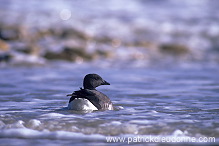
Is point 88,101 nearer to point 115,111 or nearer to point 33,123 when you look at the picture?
point 115,111

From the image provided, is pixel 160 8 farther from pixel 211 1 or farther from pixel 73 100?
pixel 73 100

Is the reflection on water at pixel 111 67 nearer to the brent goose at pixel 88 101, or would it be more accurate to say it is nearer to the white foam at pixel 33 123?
the white foam at pixel 33 123

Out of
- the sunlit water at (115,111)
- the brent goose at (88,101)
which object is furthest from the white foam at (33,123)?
the brent goose at (88,101)

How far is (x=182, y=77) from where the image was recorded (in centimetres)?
1383

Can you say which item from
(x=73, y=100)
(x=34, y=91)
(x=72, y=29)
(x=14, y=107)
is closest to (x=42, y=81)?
(x=34, y=91)

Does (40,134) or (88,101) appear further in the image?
(88,101)

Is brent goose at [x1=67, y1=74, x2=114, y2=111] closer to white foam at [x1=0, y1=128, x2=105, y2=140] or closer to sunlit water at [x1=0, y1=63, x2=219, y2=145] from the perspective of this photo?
sunlit water at [x1=0, y1=63, x2=219, y2=145]

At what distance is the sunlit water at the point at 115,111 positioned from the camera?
6418 mm

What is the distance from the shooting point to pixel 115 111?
8.05 metres

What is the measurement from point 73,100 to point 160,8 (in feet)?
83.3

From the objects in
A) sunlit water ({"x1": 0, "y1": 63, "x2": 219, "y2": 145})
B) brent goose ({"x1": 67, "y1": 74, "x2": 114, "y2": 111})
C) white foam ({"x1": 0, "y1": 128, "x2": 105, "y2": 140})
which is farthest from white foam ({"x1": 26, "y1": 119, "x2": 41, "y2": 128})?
brent goose ({"x1": 67, "y1": 74, "x2": 114, "y2": 111})

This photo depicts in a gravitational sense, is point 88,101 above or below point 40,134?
above

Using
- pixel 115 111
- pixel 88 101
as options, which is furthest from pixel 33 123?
pixel 115 111

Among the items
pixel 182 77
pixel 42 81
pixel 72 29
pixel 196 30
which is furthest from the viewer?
pixel 196 30
